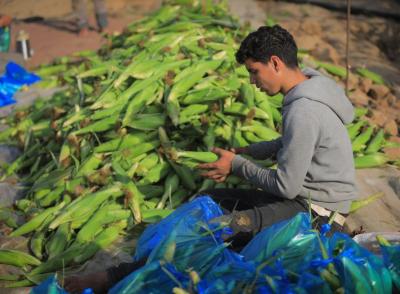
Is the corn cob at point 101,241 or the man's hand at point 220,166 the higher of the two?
the man's hand at point 220,166

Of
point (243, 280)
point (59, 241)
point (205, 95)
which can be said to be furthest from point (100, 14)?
point (243, 280)

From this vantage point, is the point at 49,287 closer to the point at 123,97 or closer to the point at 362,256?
the point at 362,256

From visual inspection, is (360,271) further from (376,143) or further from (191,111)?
(376,143)

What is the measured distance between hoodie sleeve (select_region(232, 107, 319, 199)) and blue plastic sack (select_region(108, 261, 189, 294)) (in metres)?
0.75

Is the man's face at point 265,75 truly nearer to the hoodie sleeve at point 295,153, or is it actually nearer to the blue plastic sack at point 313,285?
the hoodie sleeve at point 295,153

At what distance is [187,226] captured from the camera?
2270mm

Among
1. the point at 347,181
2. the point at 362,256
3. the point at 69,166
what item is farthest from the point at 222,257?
the point at 69,166

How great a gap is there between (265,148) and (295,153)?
0.61 metres

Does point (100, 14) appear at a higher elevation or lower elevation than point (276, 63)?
lower

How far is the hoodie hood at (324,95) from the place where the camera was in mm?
2410

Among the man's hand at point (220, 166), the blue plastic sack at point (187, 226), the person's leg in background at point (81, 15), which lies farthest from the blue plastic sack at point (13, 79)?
the blue plastic sack at point (187, 226)

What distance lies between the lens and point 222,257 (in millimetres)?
2043

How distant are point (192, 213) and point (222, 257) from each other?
1.23ft

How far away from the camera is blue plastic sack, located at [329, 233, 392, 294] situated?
5.72ft
